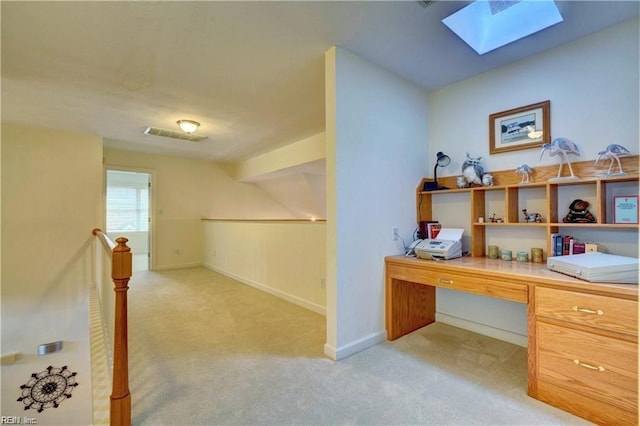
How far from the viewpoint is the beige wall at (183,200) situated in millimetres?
5500

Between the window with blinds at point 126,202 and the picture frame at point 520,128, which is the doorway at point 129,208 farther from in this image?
the picture frame at point 520,128

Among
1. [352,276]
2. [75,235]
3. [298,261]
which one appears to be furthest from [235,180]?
[352,276]

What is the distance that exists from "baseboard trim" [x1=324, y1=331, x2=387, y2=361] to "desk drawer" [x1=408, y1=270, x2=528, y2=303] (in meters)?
0.62

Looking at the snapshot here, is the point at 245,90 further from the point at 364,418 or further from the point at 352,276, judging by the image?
the point at 364,418

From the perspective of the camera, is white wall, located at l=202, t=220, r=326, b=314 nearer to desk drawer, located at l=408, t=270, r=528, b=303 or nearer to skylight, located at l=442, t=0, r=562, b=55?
desk drawer, located at l=408, t=270, r=528, b=303

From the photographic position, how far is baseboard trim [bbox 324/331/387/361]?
6.78ft

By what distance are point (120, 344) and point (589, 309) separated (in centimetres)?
245

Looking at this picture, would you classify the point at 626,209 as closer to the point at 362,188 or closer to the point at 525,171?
the point at 525,171

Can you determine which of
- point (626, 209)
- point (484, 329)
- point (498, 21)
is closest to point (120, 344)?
point (484, 329)

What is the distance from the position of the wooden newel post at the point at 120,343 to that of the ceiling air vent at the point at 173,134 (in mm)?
3124

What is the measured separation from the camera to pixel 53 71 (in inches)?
94.9

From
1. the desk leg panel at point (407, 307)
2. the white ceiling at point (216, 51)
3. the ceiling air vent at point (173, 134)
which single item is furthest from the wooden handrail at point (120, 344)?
the ceiling air vent at point (173, 134)

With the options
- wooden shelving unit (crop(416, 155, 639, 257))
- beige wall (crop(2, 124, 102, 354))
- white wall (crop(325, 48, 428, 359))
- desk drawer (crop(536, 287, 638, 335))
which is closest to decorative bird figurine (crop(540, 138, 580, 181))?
wooden shelving unit (crop(416, 155, 639, 257))

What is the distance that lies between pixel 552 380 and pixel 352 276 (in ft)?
4.25
